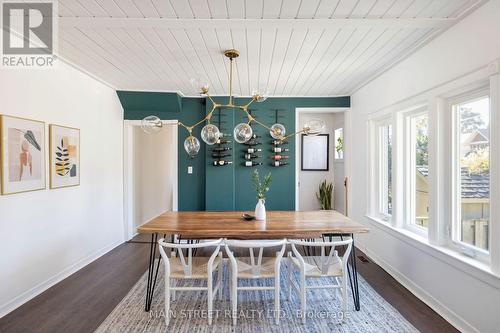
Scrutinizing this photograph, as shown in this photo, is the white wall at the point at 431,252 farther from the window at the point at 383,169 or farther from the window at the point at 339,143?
the window at the point at 339,143

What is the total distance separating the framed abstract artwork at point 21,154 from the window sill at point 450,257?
3851 mm

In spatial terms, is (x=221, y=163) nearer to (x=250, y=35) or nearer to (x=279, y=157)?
(x=279, y=157)

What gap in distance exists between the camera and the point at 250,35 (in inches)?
95.3

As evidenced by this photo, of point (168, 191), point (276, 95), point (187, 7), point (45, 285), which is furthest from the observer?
point (168, 191)

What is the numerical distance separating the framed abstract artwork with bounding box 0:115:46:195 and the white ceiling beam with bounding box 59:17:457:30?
102 cm

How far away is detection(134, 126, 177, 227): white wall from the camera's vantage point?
17.2 ft

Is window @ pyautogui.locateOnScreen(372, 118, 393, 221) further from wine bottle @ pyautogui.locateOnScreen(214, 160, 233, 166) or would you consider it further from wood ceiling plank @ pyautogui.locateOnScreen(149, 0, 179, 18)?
wood ceiling plank @ pyautogui.locateOnScreen(149, 0, 179, 18)

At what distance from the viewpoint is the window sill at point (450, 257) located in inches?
74.0

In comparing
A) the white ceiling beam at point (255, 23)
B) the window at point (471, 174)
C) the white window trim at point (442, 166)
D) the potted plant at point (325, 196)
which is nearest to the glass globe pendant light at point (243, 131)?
the white ceiling beam at point (255, 23)

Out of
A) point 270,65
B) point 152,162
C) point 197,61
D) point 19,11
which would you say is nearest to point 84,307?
point 19,11

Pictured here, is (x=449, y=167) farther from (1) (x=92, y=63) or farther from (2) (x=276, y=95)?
(1) (x=92, y=63)

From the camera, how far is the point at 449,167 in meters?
2.39

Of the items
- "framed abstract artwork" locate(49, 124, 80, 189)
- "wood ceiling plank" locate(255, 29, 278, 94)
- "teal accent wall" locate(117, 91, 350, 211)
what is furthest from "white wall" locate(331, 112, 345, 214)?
"framed abstract artwork" locate(49, 124, 80, 189)

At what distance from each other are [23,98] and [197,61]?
68.0 inches
